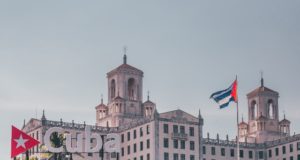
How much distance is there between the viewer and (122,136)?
190 metres

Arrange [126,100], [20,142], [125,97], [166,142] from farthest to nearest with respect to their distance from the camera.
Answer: [125,97] → [126,100] → [166,142] → [20,142]

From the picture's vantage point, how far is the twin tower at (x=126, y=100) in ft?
640

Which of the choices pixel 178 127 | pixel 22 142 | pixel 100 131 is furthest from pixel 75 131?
pixel 22 142

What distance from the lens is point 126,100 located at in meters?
196

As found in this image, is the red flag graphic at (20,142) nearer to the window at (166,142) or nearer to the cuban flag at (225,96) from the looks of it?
the cuban flag at (225,96)

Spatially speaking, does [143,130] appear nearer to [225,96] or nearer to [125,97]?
[125,97]

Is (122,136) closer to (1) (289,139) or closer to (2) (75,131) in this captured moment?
(2) (75,131)

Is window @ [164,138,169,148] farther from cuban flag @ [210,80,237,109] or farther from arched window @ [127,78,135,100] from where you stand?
cuban flag @ [210,80,237,109]

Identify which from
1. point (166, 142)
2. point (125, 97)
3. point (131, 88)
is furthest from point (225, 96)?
point (131, 88)

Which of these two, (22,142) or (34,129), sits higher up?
(34,129)

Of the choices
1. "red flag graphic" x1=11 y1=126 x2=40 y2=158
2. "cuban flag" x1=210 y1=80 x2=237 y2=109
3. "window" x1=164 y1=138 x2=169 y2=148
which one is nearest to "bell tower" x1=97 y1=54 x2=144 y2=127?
"window" x1=164 y1=138 x2=169 y2=148

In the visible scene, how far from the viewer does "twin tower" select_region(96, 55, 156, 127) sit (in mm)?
195125

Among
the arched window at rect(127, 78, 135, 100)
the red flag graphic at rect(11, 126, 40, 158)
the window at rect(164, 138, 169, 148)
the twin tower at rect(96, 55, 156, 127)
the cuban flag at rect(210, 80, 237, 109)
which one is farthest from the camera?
the arched window at rect(127, 78, 135, 100)

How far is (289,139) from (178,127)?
3022cm
